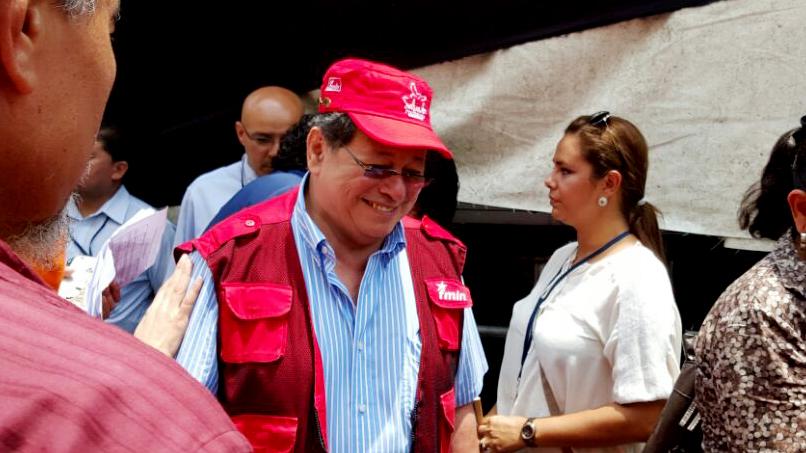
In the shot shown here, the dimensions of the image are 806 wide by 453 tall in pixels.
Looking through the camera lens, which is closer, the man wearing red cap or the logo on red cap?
the man wearing red cap

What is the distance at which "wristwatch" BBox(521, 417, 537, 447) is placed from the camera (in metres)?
2.56

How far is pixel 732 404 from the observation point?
193cm

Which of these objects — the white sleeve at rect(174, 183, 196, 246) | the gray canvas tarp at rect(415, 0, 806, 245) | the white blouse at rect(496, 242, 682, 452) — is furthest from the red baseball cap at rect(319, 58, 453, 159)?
the white sleeve at rect(174, 183, 196, 246)

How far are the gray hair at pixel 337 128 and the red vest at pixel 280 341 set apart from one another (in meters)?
0.20

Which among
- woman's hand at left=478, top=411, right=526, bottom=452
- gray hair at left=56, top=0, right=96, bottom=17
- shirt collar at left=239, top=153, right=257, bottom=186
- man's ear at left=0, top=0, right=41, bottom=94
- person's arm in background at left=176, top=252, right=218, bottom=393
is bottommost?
woman's hand at left=478, top=411, right=526, bottom=452

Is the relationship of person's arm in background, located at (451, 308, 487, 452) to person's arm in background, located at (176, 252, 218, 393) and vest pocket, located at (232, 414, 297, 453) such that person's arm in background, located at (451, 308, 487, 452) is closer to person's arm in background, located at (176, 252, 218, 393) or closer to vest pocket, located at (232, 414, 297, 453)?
vest pocket, located at (232, 414, 297, 453)

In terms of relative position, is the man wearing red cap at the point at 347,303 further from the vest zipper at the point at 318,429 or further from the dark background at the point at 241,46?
the dark background at the point at 241,46

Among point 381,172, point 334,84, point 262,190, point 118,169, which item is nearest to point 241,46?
point 118,169

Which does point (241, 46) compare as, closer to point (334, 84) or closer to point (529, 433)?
point (334, 84)

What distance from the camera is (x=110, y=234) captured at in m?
3.52

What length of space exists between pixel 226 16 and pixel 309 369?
314 cm

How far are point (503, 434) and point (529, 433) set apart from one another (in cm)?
8

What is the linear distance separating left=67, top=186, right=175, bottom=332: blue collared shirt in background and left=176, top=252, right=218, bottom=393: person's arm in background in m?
1.31

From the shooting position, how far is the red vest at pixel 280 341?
71.7 inches
